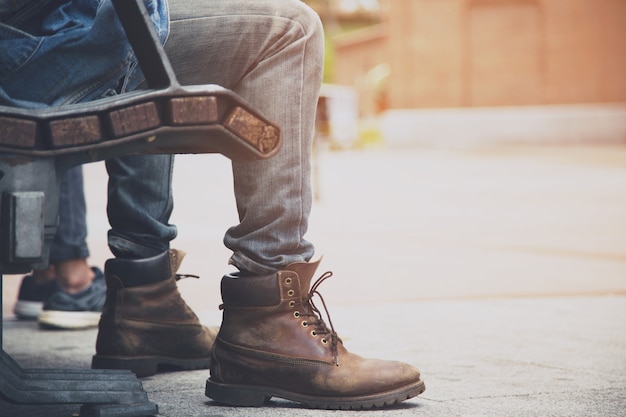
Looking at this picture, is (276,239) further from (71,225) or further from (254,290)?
(71,225)

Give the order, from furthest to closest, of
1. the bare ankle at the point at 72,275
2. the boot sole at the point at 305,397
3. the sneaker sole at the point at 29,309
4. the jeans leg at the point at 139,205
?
the sneaker sole at the point at 29,309 → the bare ankle at the point at 72,275 → the jeans leg at the point at 139,205 → the boot sole at the point at 305,397

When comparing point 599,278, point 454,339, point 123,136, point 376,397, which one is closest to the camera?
point 123,136

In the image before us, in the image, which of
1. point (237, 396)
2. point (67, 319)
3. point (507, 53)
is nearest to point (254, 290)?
point (237, 396)

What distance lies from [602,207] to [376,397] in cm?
585

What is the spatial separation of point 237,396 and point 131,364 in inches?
15.3

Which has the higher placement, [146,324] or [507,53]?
[507,53]

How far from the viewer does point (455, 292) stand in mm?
3904

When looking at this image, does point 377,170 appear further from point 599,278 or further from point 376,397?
point 376,397

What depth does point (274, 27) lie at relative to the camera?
6.52ft

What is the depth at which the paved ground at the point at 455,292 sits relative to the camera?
2125 millimetres

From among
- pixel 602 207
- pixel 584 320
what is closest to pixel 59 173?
pixel 584 320

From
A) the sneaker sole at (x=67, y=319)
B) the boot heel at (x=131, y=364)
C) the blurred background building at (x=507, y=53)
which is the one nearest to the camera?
the boot heel at (x=131, y=364)

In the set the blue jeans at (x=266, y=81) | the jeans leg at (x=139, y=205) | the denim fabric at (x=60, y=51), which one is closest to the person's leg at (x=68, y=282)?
the jeans leg at (x=139, y=205)

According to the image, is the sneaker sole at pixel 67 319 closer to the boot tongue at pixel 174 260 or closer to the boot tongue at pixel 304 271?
the boot tongue at pixel 174 260
